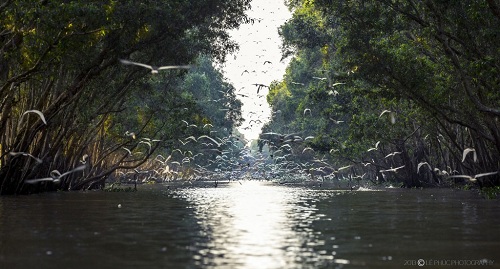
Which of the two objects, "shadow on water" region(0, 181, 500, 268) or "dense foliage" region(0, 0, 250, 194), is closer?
"shadow on water" region(0, 181, 500, 268)

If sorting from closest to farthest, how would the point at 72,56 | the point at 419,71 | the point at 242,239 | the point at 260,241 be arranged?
1. the point at 260,241
2. the point at 242,239
3. the point at 72,56
4. the point at 419,71

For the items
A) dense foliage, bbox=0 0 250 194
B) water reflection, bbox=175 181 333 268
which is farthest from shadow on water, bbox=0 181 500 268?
dense foliage, bbox=0 0 250 194

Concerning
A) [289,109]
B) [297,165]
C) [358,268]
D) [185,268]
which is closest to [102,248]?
[185,268]

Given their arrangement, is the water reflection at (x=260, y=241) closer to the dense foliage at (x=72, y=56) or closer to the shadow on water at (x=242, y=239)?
the shadow on water at (x=242, y=239)

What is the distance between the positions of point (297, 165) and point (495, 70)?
90901 millimetres

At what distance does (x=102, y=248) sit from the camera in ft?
48.0

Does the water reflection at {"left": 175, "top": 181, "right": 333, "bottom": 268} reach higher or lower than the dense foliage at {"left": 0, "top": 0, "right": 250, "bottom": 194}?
lower

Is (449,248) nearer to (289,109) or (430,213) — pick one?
(430,213)

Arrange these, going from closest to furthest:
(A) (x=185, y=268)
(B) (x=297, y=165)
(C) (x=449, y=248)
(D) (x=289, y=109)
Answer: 1. (A) (x=185, y=268)
2. (C) (x=449, y=248)
3. (D) (x=289, y=109)
4. (B) (x=297, y=165)

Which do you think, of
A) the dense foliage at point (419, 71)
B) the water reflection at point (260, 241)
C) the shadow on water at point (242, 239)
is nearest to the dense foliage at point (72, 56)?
the shadow on water at point (242, 239)

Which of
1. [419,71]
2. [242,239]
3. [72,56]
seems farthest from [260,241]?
[419,71]

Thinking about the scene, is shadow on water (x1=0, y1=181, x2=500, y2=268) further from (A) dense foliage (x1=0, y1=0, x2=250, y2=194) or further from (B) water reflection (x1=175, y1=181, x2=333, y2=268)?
(A) dense foliage (x1=0, y1=0, x2=250, y2=194)

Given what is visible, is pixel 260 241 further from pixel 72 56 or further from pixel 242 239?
pixel 72 56

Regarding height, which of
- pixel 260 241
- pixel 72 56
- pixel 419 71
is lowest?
pixel 260 241
